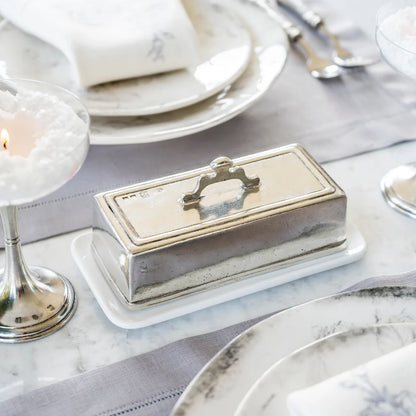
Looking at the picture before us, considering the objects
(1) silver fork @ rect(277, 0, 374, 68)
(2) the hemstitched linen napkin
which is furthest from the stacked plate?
(2) the hemstitched linen napkin

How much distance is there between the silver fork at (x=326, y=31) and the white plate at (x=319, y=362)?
531 mm

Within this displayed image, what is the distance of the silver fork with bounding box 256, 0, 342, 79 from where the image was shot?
38.8 inches

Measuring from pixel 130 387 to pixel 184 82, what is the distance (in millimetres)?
385

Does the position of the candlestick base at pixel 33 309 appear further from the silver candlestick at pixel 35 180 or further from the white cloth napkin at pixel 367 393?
the white cloth napkin at pixel 367 393

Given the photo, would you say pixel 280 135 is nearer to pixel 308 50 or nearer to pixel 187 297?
pixel 308 50

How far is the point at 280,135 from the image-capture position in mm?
892

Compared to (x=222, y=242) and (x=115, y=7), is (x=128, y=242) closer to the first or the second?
(x=222, y=242)

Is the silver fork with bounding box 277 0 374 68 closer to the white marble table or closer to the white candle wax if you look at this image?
the white marble table

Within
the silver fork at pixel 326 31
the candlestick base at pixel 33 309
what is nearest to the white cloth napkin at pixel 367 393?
the candlestick base at pixel 33 309

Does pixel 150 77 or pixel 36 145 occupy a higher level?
pixel 36 145

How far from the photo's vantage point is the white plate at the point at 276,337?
1.68ft

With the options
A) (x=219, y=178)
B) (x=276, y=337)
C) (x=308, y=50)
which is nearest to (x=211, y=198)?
(x=219, y=178)

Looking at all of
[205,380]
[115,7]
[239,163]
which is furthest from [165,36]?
[205,380]

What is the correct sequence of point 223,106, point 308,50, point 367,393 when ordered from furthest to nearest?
point 308,50 → point 223,106 → point 367,393
